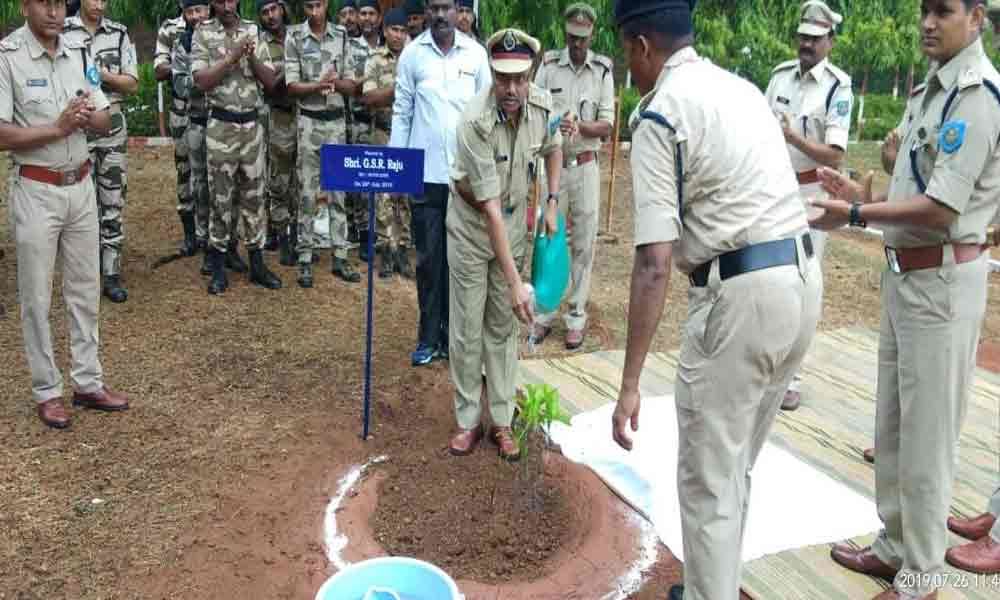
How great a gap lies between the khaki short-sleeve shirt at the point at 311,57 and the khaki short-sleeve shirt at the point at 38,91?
2340 mm

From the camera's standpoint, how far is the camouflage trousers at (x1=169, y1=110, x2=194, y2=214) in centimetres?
670

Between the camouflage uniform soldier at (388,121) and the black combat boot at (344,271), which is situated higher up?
the camouflage uniform soldier at (388,121)

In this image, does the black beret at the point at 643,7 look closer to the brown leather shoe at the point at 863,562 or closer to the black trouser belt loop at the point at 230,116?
the brown leather shoe at the point at 863,562

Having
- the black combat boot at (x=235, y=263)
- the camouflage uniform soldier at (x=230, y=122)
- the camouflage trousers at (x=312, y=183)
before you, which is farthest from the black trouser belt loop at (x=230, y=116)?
the black combat boot at (x=235, y=263)

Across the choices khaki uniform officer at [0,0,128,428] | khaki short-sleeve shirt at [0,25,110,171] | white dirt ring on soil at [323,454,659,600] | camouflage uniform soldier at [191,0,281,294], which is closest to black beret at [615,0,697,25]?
white dirt ring on soil at [323,454,659,600]

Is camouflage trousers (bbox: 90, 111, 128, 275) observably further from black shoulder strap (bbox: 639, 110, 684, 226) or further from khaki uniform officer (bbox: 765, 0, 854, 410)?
black shoulder strap (bbox: 639, 110, 684, 226)

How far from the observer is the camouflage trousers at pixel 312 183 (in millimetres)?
6426

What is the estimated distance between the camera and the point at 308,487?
373 cm

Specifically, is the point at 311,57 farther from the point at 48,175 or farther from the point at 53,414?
the point at 53,414

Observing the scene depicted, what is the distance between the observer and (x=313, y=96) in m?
6.37

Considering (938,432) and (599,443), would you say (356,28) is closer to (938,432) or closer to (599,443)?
(599,443)

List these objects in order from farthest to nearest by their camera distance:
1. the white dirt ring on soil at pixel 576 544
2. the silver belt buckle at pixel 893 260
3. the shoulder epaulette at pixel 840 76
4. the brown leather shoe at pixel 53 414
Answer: the shoulder epaulette at pixel 840 76, the brown leather shoe at pixel 53 414, the white dirt ring on soil at pixel 576 544, the silver belt buckle at pixel 893 260

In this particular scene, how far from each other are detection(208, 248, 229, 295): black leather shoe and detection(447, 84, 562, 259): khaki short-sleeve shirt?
9.86ft

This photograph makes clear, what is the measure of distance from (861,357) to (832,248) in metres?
3.40
